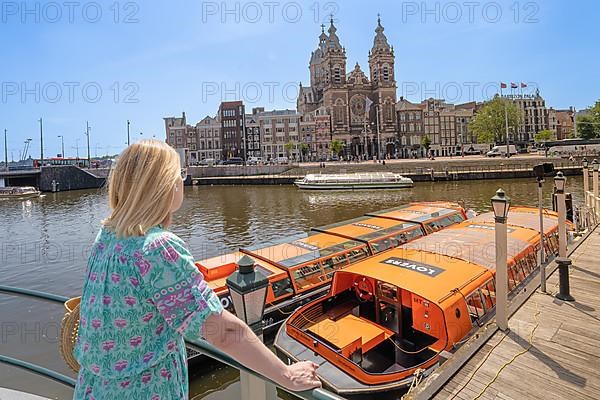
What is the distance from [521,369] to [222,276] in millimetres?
6941

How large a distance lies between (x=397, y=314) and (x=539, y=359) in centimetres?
285

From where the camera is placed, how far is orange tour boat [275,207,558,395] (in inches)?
264

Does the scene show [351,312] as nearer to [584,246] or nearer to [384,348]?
[384,348]

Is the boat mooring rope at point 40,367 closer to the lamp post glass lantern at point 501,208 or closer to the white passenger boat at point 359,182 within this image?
the lamp post glass lantern at point 501,208

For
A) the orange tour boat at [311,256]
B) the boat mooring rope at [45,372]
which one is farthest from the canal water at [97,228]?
the orange tour boat at [311,256]

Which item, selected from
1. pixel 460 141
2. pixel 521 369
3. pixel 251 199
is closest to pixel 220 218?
pixel 251 199

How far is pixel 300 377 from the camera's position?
165 cm

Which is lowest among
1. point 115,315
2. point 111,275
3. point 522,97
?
point 115,315

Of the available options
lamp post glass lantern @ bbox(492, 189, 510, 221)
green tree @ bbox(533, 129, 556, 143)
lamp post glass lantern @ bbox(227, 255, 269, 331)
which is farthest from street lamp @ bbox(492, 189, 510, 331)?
green tree @ bbox(533, 129, 556, 143)

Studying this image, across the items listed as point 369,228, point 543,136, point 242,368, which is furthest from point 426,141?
point 242,368

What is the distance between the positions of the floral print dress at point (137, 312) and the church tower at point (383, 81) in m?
86.0

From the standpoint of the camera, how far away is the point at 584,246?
34.2ft

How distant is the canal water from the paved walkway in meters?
4.61

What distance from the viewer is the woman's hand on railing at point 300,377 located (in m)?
1.61
